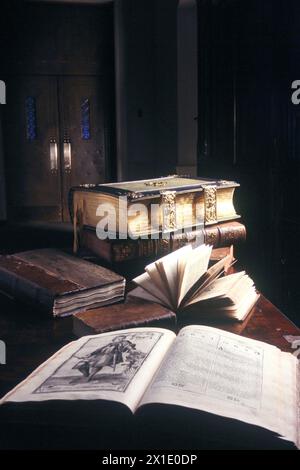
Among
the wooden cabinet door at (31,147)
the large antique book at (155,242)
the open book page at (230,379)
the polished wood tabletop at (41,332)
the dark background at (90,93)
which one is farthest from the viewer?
the wooden cabinet door at (31,147)

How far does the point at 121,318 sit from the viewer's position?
1.16 metres

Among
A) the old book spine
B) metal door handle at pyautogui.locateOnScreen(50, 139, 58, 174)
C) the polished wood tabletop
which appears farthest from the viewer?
metal door handle at pyautogui.locateOnScreen(50, 139, 58, 174)

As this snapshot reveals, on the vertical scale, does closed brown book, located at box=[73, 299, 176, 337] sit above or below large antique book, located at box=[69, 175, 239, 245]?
below

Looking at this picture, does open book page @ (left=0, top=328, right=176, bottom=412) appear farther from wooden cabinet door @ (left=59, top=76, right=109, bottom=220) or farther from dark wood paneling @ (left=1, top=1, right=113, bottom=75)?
dark wood paneling @ (left=1, top=1, right=113, bottom=75)

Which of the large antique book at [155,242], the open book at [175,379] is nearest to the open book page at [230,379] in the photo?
the open book at [175,379]

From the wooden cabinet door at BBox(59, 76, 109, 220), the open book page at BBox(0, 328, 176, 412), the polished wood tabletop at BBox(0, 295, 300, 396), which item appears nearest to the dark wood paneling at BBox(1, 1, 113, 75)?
the wooden cabinet door at BBox(59, 76, 109, 220)

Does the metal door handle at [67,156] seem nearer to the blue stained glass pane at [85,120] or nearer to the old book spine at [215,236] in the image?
the blue stained glass pane at [85,120]

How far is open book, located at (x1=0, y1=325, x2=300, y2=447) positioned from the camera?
0.74 meters

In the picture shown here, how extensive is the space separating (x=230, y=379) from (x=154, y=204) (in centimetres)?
84

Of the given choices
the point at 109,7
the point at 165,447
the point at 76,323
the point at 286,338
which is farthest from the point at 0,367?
the point at 109,7

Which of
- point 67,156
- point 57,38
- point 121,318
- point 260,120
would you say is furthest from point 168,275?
point 57,38

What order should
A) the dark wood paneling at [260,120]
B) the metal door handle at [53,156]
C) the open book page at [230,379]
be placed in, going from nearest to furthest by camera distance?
1. the open book page at [230,379]
2. the dark wood paneling at [260,120]
3. the metal door handle at [53,156]

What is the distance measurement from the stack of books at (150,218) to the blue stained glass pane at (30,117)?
493 cm

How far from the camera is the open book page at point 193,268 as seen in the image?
1239mm
